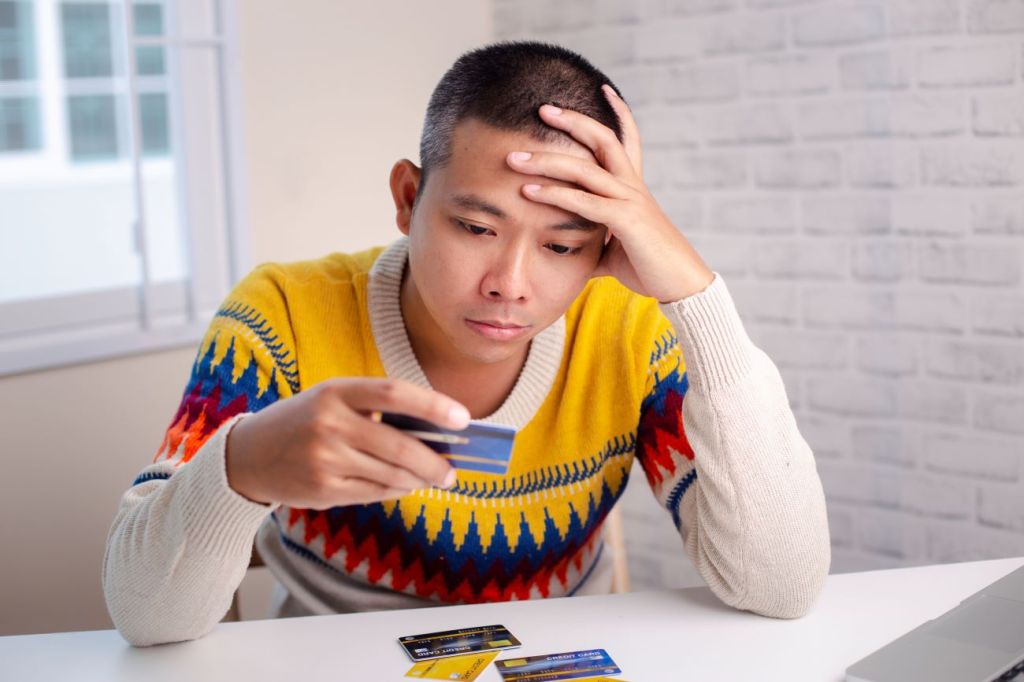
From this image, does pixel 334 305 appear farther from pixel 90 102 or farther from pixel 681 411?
pixel 90 102

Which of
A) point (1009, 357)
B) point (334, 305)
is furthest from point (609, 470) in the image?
point (1009, 357)

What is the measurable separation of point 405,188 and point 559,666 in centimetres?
71

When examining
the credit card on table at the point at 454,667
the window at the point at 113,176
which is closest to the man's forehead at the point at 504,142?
the credit card on table at the point at 454,667

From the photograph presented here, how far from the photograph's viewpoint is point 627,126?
1.49 metres

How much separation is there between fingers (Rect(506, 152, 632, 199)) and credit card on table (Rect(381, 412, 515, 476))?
0.45 meters

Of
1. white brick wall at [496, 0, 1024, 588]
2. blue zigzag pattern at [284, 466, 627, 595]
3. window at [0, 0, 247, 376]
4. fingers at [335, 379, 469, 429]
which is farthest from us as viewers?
white brick wall at [496, 0, 1024, 588]

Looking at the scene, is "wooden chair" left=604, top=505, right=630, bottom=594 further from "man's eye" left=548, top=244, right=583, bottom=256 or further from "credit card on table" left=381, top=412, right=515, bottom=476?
"credit card on table" left=381, top=412, right=515, bottom=476

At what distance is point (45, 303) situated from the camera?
227 cm

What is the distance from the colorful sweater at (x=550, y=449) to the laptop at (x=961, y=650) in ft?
0.59

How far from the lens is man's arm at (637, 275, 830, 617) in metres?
1.39

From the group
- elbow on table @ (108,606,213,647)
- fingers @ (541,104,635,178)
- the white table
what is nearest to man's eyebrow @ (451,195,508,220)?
fingers @ (541,104,635,178)

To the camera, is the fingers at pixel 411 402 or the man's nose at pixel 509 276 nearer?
the fingers at pixel 411 402

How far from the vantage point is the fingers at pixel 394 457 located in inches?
39.5

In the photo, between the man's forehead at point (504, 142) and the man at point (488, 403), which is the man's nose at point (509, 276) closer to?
the man at point (488, 403)
